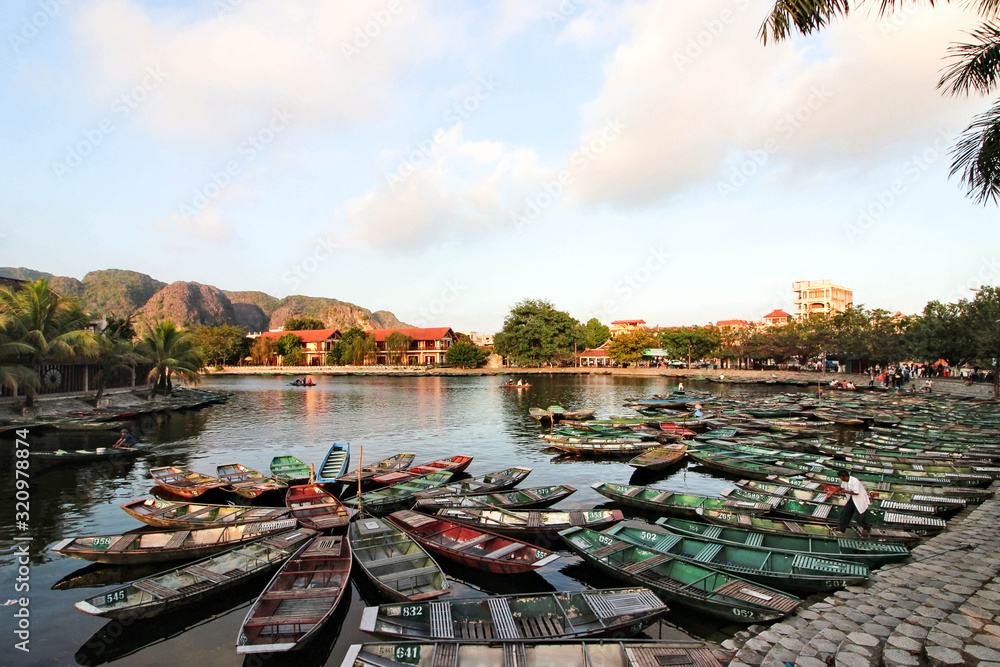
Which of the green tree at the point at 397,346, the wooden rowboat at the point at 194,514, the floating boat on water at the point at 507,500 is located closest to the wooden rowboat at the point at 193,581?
the wooden rowboat at the point at 194,514

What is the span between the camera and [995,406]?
33656mm

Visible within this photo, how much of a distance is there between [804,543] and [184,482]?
63.5ft

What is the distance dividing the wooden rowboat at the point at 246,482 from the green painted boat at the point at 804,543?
12.9 metres

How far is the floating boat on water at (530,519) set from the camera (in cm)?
1290

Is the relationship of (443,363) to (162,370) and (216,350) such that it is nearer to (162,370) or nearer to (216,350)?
(216,350)

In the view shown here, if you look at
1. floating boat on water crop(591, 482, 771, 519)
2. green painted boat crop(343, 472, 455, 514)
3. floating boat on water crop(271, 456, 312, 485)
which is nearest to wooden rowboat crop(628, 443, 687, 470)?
floating boat on water crop(591, 482, 771, 519)

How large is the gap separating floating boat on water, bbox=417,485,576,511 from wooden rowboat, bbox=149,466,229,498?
7879 millimetres

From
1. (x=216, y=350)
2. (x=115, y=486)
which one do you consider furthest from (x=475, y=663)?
(x=216, y=350)

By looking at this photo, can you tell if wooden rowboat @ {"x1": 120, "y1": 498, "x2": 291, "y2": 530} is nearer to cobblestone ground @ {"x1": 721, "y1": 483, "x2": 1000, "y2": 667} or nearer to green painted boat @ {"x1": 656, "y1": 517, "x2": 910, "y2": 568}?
green painted boat @ {"x1": 656, "y1": 517, "x2": 910, "y2": 568}

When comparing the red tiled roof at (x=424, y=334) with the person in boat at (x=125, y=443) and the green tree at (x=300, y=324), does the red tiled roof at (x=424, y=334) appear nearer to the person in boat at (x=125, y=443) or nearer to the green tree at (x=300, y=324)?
the green tree at (x=300, y=324)

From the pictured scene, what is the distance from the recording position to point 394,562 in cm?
1098

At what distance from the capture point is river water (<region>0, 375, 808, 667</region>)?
30.1ft

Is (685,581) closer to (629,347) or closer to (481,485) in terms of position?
(481,485)

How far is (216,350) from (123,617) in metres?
115
